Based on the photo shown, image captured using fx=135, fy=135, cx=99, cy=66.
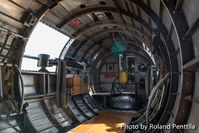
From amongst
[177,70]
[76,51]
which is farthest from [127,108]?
[177,70]

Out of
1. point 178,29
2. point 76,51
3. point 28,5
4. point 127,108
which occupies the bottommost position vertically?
point 127,108

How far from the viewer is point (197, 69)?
1.94 meters

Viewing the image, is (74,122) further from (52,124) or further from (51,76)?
(51,76)

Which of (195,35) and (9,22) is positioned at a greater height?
(9,22)

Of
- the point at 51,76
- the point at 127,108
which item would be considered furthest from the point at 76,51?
the point at 127,108

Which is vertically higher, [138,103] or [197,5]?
[197,5]

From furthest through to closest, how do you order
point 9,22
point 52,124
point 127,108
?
point 127,108
point 52,124
point 9,22

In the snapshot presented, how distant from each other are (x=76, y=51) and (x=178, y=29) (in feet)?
26.0

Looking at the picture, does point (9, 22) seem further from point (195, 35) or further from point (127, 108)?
point (127, 108)

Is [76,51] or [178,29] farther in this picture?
[76,51]

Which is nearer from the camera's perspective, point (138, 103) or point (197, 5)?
point (197, 5)

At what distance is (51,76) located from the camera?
7.54 metres

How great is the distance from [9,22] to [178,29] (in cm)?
520

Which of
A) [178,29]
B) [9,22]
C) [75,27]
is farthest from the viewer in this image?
[75,27]
